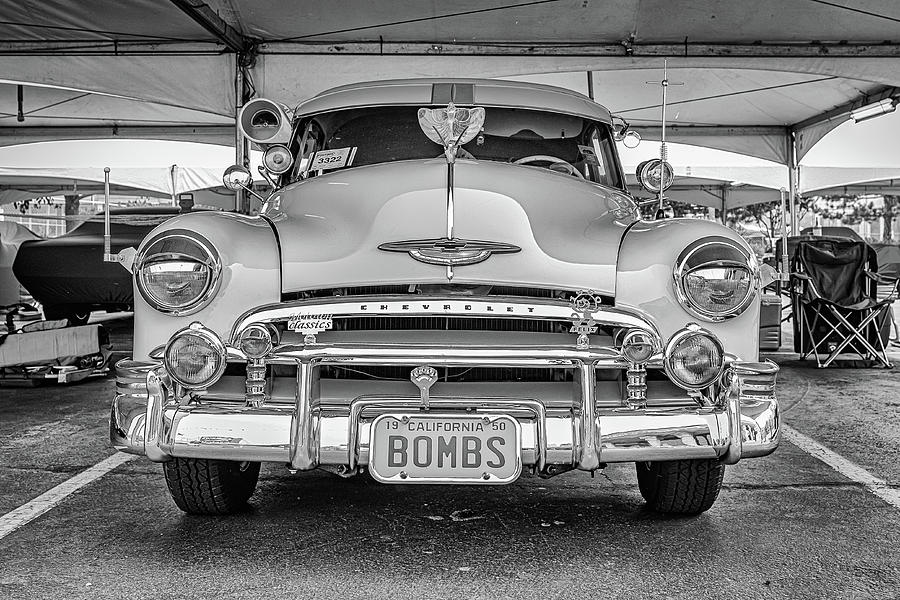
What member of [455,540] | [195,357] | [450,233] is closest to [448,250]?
[450,233]

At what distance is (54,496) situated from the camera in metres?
3.50

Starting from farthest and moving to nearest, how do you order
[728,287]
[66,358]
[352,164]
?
[66,358]
[352,164]
[728,287]

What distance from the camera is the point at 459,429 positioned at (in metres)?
2.46

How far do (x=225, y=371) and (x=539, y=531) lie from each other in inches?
46.5

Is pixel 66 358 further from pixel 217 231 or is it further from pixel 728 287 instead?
pixel 728 287

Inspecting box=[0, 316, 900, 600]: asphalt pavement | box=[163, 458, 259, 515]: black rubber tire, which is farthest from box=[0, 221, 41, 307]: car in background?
box=[163, 458, 259, 515]: black rubber tire

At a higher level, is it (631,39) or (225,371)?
(631,39)

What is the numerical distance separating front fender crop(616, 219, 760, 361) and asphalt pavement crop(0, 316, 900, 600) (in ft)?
2.25

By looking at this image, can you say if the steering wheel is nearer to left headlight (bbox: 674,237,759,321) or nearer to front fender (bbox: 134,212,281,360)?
left headlight (bbox: 674,237,759,321)

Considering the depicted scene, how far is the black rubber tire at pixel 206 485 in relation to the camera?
2.98 meters

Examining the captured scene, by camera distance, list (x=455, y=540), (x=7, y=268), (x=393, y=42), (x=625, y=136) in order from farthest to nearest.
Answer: (x=7, y=268) → (x=393, y=42) → (x=625, y=136) → (x=455, y=540)

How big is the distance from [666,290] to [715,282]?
15cm

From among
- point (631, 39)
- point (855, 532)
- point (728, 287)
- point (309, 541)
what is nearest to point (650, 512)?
point (855, 532)

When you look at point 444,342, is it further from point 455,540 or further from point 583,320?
point 455,540
